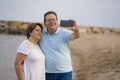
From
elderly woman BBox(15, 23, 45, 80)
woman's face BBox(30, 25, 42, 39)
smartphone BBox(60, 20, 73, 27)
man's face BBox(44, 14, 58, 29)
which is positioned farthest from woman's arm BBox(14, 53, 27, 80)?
smartphone BBox(60, 20, 73, 27)

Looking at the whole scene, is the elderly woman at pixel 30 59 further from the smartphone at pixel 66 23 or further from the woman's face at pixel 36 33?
the smartphone at pixel 66 23

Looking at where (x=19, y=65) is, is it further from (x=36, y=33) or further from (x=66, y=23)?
(x=66, y=23)

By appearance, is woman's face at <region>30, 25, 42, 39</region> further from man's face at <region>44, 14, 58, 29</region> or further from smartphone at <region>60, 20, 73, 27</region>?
smartphone at <region>60, 20, 73, 27</region>

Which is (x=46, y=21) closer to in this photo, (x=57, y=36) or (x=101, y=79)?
(x=57, y=36)

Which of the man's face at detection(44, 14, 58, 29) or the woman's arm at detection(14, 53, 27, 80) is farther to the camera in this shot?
the man's face at detection(44, 14, 58, 29)

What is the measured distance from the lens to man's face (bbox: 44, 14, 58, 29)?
156 inches

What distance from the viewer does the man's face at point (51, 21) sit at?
397cm

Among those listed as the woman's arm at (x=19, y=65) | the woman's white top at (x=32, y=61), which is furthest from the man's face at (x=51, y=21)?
the woman's arm at (x=19, y=65)

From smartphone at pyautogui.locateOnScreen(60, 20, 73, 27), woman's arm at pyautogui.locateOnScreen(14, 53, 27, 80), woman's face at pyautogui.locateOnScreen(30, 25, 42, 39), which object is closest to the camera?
woman's arm at pyautogui.locateOnScreen(14, 53, 27, 80)

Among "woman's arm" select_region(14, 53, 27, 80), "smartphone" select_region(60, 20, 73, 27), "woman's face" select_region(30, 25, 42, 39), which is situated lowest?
"woman's arm" select_region(14, 53, 27, 80)

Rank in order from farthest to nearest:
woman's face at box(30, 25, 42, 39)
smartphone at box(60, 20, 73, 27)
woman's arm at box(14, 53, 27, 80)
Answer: smartphone at box(60, 20, 73, 27), woman's face at box(30, 25, 42, 39), woman's arm at box(14, 53, 27, 80)

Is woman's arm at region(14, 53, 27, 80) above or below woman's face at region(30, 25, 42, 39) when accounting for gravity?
below

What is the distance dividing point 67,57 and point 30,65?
483 mm

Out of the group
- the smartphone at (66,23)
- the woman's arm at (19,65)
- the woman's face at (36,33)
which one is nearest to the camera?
the woman's arm at (19,65)
